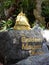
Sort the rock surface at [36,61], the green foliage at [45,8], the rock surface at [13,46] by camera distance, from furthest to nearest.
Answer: the green foliage at [45,8] < the rock surface at [13,46] < the rock surface at [36,61]

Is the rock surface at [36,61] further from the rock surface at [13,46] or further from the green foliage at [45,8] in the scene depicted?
the green foliage at [45,8]

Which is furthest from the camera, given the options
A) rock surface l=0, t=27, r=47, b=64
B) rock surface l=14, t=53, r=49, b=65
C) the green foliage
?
the green foliage

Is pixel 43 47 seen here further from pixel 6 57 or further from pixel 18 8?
pixel 18 8

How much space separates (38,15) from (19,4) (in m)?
1.47

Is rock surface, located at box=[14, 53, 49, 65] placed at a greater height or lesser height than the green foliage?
greater

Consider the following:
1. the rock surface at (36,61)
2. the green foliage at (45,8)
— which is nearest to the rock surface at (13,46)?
the rock surface at (36,61)

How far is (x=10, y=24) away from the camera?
32.5ft

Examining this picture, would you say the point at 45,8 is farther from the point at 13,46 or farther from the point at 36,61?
the point at 36,61

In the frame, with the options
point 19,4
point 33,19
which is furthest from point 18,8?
point 33,19

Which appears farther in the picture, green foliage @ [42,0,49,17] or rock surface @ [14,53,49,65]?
green foliage @ [42,0,49,17]

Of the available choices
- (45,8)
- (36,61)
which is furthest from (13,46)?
(45,8)

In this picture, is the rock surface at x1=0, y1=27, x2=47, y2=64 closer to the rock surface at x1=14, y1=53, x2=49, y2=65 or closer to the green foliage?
the rock surface at x1=14, y1=53, x2=49, y2=65

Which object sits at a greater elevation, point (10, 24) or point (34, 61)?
point (34, 61)

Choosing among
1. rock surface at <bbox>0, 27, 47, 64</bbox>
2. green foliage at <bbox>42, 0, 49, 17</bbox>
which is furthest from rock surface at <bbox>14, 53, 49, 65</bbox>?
green foliage at <bbox>42, 0, 49, 17</bbox>
